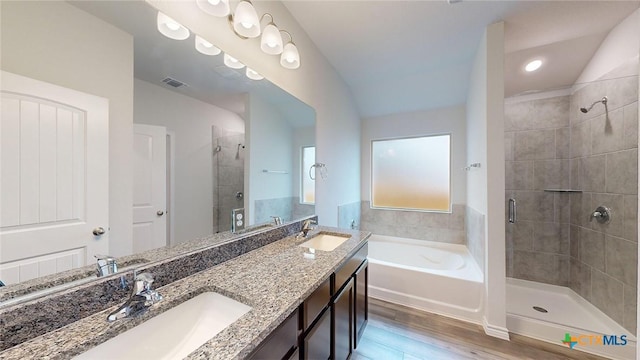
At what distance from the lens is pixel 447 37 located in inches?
82.9

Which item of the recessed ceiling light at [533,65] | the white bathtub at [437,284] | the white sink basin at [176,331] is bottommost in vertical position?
the white bathtub at [437,284]

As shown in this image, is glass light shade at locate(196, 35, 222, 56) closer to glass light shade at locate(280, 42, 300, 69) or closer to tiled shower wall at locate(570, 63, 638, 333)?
glass light shade at locate(280, 42, 300, 69)

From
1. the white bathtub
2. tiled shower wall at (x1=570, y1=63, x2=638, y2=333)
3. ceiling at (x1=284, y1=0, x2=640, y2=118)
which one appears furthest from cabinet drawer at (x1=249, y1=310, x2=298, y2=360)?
tiled shower wall at (x1=570, y1=63, x2=638, y2=333)

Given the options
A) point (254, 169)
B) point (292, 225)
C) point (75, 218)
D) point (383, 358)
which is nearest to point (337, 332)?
point (383, 358)

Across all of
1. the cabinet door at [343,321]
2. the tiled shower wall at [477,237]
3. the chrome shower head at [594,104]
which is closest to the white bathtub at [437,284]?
the tiled shower wall at [477,237]

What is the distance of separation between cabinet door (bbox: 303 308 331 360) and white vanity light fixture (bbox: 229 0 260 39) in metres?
1.72

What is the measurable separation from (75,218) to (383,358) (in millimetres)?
1957

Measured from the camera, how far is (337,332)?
4.09 ft

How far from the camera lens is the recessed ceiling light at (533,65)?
2263mm

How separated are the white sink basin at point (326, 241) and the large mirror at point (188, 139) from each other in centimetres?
40

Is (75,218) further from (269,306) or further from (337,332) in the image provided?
(337,332)

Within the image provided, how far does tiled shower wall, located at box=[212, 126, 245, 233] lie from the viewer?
4.02 ft

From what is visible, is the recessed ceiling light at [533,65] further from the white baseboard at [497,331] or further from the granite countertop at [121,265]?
the granite countertop at [121,265]

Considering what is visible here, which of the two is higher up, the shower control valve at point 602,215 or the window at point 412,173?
the window at point 412,173
